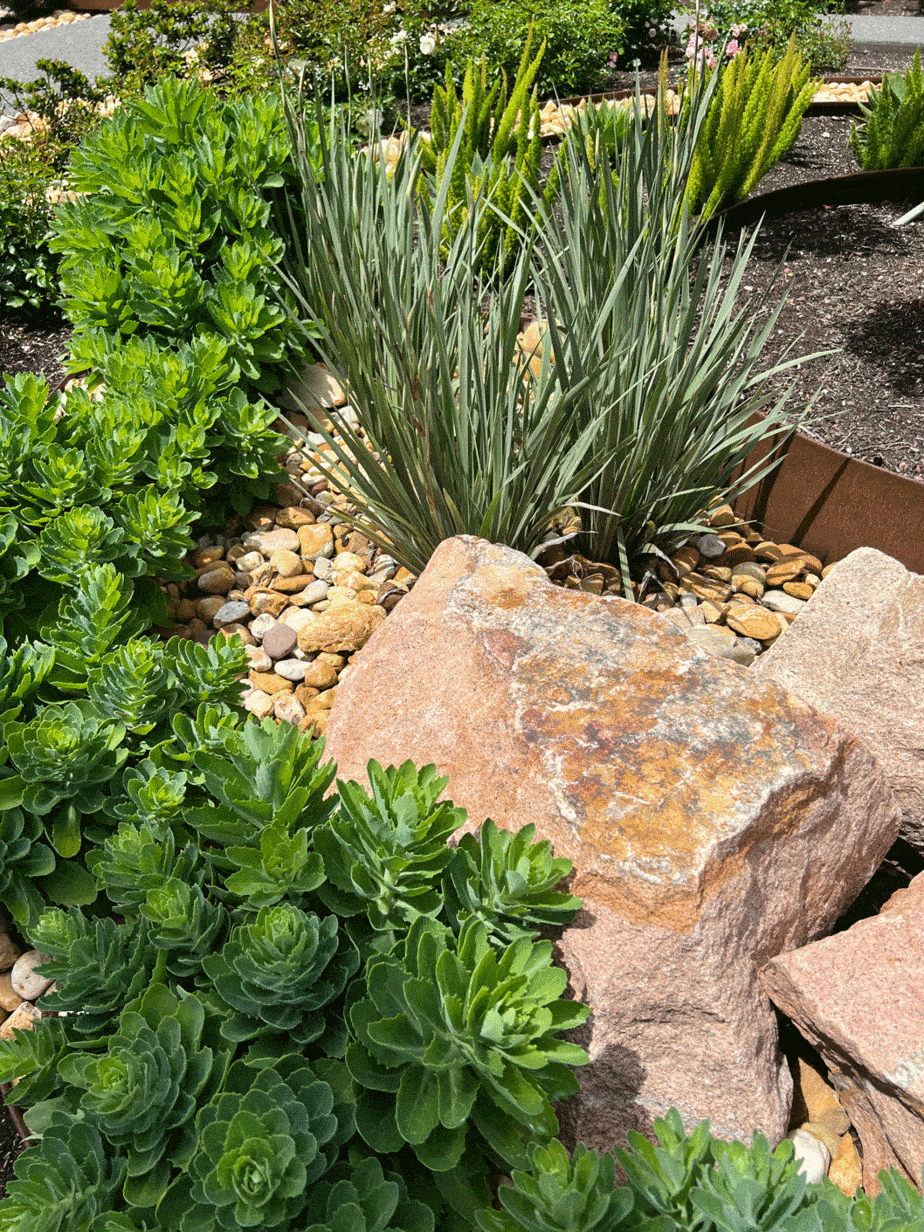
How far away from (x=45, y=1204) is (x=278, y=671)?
1.27 m

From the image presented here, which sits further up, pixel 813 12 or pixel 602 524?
pixel 813 12

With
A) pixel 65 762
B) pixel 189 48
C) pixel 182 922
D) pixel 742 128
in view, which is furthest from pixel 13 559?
pixel 189 48

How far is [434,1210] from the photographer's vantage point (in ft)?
4.00

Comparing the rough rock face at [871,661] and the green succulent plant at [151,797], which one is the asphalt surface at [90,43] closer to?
the rough rock face at [871,661]

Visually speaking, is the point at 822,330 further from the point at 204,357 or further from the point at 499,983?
the point at 499,983

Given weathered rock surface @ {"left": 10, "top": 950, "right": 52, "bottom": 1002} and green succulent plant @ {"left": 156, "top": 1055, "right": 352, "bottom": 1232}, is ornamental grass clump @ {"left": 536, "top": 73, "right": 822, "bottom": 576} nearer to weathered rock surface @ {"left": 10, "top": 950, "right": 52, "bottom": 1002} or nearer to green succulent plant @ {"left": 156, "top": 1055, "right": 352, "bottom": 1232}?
green succulent plant @ {"left": 156, "top": 1055, "right": 352, "bottom": 1232}

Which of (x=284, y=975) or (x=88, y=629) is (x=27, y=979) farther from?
(x=284, y=975)

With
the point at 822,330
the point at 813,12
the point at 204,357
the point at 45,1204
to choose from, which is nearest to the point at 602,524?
the point at 204,357

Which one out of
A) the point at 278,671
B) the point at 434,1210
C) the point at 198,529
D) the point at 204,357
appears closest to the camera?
the point at 434,1210

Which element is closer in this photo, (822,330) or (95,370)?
(95,370)

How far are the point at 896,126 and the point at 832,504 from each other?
2240 mm

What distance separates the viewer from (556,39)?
5422 mm

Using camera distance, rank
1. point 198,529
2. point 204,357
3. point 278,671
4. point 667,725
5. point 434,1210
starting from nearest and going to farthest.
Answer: point 434,1210
point 667,725
point 278,671
point 204,357
point 198,529

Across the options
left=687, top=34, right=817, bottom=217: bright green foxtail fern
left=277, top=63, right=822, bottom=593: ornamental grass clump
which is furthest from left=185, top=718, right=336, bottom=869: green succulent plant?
left=687, top=34, right=817, bottom=217: bright green foxtail fern
